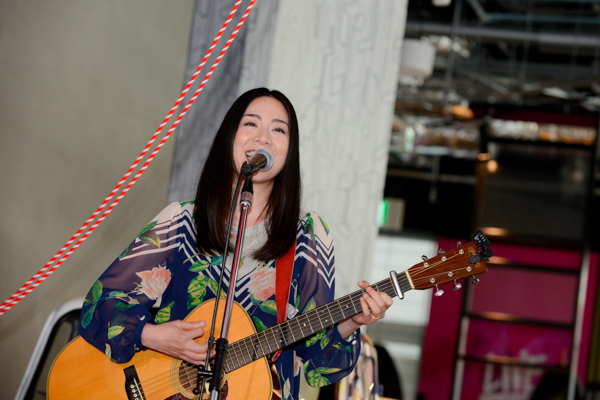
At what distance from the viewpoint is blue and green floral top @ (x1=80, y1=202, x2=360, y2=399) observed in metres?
1.73

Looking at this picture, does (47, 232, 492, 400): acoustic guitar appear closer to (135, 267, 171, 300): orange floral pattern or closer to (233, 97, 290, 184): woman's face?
(135, 267, 171, 300): orange floral pattern

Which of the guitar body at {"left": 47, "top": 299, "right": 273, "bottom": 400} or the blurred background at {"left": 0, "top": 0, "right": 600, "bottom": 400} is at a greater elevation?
the blurred background at {"left": 0, "top": 0, "right": 600, "bottom": 400}

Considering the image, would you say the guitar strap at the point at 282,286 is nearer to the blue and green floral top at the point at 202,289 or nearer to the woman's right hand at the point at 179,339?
the blue and green floral top at the point at 202,289

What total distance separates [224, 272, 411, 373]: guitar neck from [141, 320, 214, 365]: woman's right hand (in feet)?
0.33

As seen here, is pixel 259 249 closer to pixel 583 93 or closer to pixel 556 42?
pixel 556 42

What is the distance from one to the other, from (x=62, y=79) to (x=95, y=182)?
58cm

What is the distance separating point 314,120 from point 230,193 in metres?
1.84

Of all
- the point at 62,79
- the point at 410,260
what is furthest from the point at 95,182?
the point at 410,260

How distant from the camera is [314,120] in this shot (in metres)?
3.60

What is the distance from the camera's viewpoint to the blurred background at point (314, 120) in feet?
7.74

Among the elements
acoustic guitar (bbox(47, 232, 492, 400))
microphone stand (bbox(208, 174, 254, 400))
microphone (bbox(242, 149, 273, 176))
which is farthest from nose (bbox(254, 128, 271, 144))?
acoustic guitar (bbox(47, 232, 492, 400))

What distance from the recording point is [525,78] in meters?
6.85

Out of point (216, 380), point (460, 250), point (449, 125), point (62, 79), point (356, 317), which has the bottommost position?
point (216, 380)

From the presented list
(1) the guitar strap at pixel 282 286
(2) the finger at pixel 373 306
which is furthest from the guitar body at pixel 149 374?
(2) the finger at pixel 373 306
